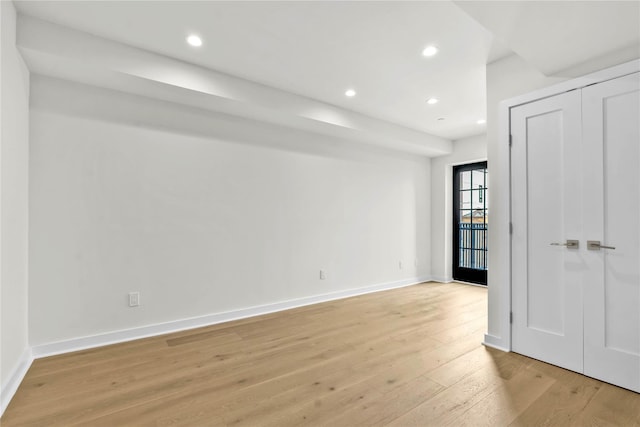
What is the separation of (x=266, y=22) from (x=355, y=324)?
10.2 feet

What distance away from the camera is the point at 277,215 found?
13.2 ft

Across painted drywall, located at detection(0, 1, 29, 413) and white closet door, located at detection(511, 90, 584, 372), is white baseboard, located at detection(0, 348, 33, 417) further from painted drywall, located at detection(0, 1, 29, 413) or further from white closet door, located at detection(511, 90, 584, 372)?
white closet door, located at detection(511, 90, 584, 372)

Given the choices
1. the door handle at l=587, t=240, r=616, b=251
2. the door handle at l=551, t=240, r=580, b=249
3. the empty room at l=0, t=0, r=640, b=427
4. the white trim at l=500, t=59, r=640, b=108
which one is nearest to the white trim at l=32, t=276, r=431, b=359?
the empty room at l=0, t=0, r=640, b=427

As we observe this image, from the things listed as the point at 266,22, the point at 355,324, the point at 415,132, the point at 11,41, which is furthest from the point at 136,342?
the point at 415,132

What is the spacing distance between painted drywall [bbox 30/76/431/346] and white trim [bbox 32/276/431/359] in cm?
6

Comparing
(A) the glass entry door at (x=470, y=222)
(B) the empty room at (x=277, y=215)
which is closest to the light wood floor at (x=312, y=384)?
(B) the empty room at (x=277, y=215)

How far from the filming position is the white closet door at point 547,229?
2361 mm

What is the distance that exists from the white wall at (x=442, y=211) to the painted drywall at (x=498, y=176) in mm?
2920

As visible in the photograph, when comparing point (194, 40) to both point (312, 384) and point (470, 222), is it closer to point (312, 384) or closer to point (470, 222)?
point (312, 384)

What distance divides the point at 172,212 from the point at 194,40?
1707 mm

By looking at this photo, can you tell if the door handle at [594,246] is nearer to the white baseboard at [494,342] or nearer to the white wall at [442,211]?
the white baseboard at [494,342]

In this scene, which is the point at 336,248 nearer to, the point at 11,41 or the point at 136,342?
the point at 136,342

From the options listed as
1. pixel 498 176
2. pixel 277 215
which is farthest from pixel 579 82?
pixel 277 215

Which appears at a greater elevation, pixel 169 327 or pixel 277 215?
pixel 277 215
